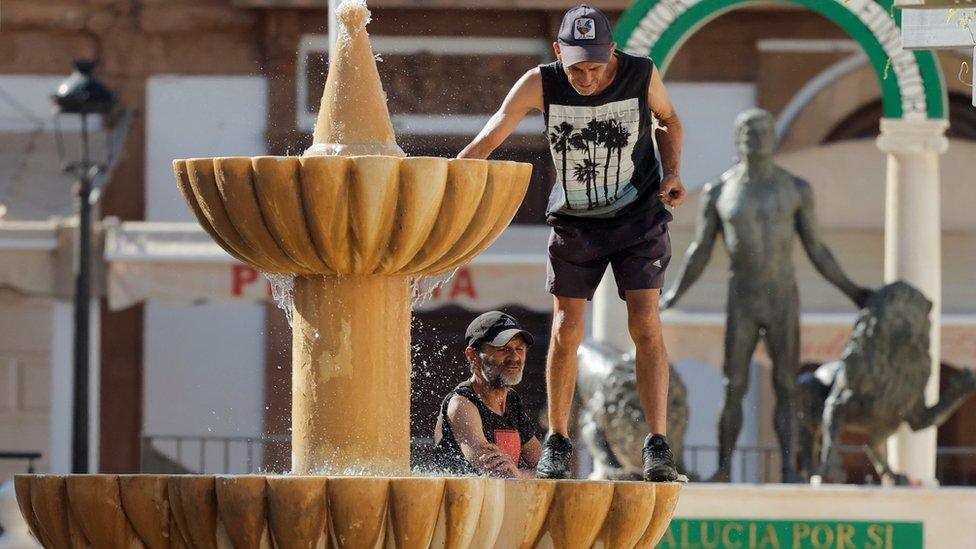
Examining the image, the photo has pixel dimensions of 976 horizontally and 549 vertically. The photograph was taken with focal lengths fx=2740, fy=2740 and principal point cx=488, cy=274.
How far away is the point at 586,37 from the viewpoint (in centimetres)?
763

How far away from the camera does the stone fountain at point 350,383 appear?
23.7 feet

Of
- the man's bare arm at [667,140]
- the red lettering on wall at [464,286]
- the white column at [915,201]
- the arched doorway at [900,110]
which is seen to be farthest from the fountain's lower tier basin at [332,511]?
the red lettering on wall at [464,286]

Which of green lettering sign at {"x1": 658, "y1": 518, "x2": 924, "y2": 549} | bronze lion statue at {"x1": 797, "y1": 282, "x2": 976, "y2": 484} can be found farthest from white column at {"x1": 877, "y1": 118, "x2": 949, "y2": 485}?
green lettering sign at {"x1": 658, "y1": 518, "x2": 924, "y2": 549}

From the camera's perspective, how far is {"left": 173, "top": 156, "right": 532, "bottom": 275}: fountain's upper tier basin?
755cm

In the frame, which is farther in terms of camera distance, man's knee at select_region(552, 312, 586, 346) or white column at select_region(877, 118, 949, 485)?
white column at select_region(877, 118, 949, 485)

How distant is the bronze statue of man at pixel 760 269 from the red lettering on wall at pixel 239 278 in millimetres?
4716

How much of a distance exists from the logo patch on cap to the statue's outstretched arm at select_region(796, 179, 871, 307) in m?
6.83

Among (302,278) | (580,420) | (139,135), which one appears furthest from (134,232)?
(302,278)

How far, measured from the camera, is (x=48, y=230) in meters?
19.1

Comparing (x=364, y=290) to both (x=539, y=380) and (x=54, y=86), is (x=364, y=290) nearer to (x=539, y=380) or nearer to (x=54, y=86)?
(x=539, y=380)

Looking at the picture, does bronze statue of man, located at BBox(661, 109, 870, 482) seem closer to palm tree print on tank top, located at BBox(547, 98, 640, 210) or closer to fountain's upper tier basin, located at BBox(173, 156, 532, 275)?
palm tree print on tank top, located at BBox(547, 98, 640, 210)

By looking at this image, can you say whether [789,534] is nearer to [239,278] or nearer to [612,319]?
[612,319]

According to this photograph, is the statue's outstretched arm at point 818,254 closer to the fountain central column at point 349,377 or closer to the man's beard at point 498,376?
the man's beard at point 498,376

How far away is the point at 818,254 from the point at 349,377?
6.92m
